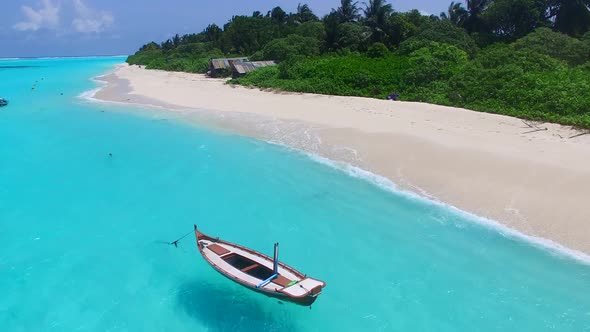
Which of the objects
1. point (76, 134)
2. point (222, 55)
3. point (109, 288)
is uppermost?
point (222, 55)

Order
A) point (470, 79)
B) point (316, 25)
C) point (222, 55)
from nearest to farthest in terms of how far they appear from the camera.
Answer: point (470, 79) < point (316, 25) < point (222, 55)

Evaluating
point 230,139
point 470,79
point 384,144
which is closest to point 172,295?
point 384,144

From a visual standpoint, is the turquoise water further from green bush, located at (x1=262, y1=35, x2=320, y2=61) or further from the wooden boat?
green bush, located at (x1=262, y1=35, x2=320, y2=61)

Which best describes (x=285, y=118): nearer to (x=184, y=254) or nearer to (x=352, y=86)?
(x=352, y=86)

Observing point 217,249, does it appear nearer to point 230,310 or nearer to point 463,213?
point 230,310

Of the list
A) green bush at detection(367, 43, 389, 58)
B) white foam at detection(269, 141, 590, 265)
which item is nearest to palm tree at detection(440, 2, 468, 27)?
green bush at detection(367, 43, 389, 58)

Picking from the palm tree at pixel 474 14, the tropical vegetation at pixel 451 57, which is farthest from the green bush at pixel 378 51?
the palm tree at pixel 474 14
